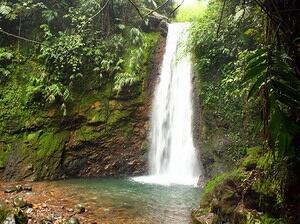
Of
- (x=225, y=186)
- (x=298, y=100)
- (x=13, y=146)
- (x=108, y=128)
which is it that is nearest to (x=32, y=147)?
(x=13, y=146)

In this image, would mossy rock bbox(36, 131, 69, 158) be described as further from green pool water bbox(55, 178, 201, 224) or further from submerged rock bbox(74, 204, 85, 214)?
submerged rock bbox(74, 204, 85, 214)

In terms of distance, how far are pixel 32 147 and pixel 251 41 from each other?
19.8 feet

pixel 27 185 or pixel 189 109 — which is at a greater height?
pixel 189 109

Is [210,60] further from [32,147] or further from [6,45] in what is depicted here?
[6,45]

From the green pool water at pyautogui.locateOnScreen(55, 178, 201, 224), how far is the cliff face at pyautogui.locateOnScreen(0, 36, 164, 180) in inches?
33.7

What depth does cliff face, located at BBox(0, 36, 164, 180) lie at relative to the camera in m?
8.70

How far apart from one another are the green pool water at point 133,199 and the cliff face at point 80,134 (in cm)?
86

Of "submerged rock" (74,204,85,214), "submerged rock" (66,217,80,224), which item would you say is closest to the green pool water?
"submerged rock" (74,204,85,214)

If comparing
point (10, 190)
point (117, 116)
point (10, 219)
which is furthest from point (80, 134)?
point (10, 219)

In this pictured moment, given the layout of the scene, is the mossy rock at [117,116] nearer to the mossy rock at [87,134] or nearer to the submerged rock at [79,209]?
the mossy rock at [87,134]

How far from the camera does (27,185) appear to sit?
25.1 feet

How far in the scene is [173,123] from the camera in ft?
33.1

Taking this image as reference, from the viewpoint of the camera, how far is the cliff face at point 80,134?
28.5 ft

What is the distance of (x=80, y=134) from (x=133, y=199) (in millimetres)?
3570
